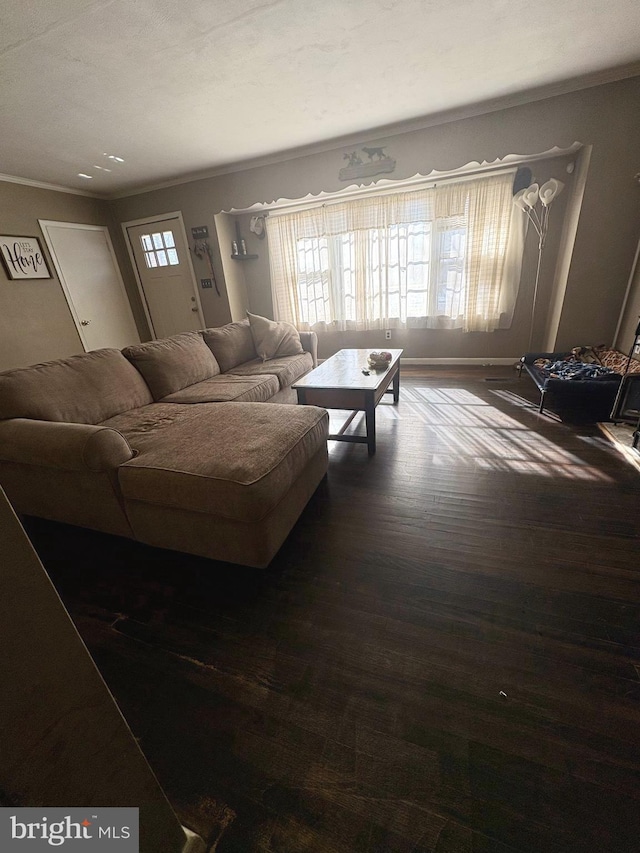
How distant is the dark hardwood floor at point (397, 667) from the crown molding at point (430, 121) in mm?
3059

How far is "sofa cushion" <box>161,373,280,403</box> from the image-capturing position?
2229 mm

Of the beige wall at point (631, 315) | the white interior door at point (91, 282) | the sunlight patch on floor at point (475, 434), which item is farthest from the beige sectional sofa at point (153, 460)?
the white interior door at point (91, 282)

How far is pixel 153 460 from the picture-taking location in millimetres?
1333

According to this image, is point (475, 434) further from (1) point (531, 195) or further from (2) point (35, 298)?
(2) point (35, 298)

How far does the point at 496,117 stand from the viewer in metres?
2.81

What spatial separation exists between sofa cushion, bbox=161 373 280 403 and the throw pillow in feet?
1.87

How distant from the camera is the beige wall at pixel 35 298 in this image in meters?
3.51

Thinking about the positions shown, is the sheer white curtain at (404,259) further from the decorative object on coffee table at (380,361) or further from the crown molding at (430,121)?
the decorative object on coffee table at (380,361)

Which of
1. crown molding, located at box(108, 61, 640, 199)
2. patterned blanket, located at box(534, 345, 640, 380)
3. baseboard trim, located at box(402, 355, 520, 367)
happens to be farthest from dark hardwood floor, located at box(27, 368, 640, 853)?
crown molding, located at box(108, 61, 640, 199)

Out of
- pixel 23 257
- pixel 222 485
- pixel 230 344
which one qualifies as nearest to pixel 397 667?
pixel 222 485

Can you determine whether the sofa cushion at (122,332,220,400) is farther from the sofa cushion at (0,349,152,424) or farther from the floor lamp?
the floor lamp

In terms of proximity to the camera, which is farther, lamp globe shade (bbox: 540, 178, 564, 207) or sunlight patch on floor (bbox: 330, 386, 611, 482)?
lamp globe shade (bbox: 540, 178, 564, 207)

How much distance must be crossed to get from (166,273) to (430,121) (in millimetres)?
3695

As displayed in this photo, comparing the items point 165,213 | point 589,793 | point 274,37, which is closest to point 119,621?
point 589,793
